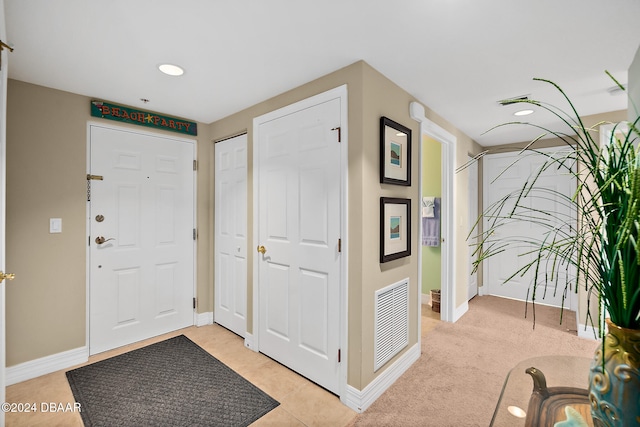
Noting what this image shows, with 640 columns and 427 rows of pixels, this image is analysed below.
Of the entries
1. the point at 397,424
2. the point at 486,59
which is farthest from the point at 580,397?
the point at 486,59

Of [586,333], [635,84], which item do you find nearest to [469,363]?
[586,333]

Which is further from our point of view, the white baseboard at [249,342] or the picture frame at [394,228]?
the white baseboard at [249,342]

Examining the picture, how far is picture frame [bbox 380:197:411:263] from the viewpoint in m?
2.13

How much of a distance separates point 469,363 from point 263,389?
1.71 meters

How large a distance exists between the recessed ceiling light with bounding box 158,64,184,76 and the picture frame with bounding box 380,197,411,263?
168 cm

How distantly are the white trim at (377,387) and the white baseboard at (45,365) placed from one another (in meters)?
2.22

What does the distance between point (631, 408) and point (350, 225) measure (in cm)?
144

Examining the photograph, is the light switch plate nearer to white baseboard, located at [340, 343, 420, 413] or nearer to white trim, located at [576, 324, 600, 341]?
white baseboard, located at [340, 343, 420, 413]

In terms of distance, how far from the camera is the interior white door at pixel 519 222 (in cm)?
409

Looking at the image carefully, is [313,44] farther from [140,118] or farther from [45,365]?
[45,365]

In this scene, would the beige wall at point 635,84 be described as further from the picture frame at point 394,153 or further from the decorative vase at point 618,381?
the decorative vase at point 618,381

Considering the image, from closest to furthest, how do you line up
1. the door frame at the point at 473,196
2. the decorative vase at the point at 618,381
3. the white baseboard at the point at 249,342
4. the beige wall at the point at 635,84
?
the decorative vase at the point at 618,381 < the beige wall at the point at 635,84 < the white baseboard at the point at 249,342 < the door frame at the point at 473,196

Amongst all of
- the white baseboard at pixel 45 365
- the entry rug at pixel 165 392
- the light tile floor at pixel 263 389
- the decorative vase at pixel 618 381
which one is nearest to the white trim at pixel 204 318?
the light tile floor at pixel 263 389

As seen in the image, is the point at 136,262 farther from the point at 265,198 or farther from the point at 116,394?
the point at 265,198
